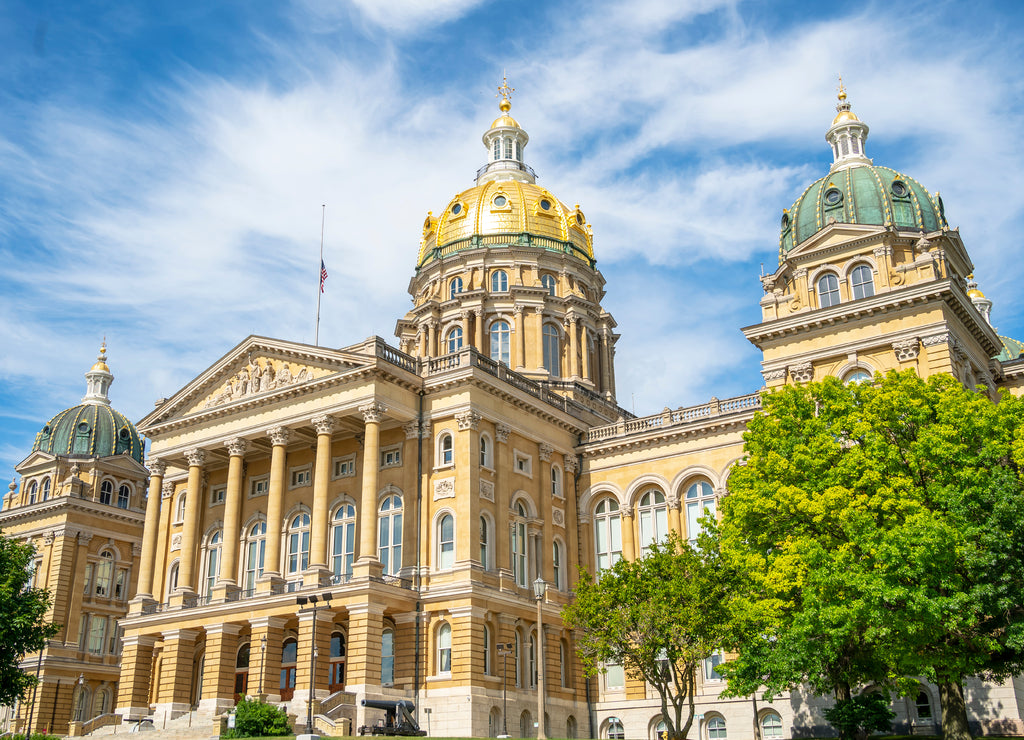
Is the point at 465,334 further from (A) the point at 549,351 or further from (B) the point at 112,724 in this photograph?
(B) the point at 112,724

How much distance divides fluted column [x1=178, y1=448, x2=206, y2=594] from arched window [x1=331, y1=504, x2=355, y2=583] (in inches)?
275

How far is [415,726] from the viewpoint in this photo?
4056 centimetres

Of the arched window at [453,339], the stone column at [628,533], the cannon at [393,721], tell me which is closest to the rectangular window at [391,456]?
the cannon at [393,721]

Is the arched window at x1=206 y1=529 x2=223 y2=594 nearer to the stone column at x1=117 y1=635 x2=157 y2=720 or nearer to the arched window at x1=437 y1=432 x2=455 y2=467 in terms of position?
the stone column at x1=117 y1=635 x2=157 y2=720

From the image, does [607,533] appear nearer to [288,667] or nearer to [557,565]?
[557,565]

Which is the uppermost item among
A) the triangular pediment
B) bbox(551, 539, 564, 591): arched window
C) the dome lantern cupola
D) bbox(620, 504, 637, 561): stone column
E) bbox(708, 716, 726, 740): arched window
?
the dome lantern cupola

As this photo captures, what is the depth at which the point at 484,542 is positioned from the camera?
46.5m

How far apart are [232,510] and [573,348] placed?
971 inches

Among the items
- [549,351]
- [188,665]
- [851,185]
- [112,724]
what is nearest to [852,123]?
[851,185]

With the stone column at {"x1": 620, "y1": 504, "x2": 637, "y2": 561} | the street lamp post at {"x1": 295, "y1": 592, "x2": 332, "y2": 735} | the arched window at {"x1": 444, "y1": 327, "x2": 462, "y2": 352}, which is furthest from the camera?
the arched window at {"x1": 444, "y1": 327, "x2": 462, "y2": 352}

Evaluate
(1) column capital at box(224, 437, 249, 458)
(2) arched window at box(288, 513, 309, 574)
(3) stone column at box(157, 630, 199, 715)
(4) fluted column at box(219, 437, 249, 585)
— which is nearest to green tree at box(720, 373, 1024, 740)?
(2) arched window at box(288, 513, 309, 574)

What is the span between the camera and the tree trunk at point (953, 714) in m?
30.9

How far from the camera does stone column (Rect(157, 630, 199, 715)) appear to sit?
4672cm

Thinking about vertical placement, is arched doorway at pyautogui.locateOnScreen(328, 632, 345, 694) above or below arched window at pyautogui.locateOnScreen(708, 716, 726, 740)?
above
